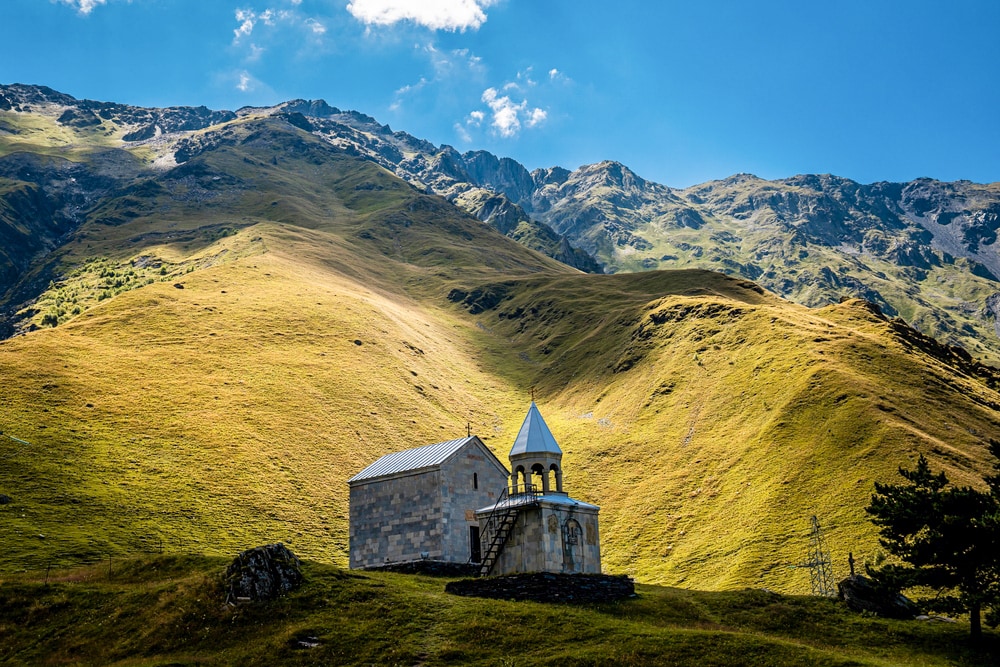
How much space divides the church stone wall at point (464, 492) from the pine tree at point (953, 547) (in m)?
25.3

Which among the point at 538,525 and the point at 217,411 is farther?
the point at 217,411

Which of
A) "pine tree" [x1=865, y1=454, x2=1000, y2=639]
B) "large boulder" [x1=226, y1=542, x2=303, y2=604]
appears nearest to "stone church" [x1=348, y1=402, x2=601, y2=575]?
"large boulder" [x1=226, y1=542, x2=303, y2=604]

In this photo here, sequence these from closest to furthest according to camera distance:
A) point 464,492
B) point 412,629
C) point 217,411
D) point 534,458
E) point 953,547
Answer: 1. point 412,629
2. point 953,547
3. point 534,458
4. point 464,492
5. point 217,411

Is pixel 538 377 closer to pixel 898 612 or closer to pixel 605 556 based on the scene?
pixel 605 556

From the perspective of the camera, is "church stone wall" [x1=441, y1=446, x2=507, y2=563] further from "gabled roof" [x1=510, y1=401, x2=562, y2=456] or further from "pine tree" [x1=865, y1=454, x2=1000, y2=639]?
"pine tree" [x1=865, y1=454, x2=1000, y2=639]

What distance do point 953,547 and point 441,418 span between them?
88.6m

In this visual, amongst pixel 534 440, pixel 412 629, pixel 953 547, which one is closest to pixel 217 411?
pixel 534 440

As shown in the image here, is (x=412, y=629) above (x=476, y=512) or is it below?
below

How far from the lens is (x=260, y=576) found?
4184cm

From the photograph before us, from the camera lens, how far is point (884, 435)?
86.3m

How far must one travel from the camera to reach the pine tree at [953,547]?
41.9 meters

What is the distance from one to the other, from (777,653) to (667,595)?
13.6 meters

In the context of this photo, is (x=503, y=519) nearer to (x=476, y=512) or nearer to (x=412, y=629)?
(x=476, y=512)

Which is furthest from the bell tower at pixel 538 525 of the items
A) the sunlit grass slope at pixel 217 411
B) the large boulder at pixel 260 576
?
the sunlit grass slope at pixel 217 411
